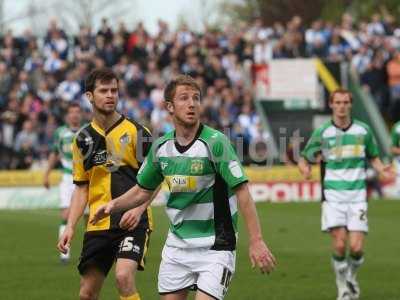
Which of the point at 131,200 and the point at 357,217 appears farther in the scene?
the point at 357,217

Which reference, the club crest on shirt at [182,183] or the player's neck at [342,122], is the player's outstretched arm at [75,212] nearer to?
the club crest on shirt at [182,183]

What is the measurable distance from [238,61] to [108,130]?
77.4 feet

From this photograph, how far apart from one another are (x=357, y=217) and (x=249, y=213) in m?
5.53

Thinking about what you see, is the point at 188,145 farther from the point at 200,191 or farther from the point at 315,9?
the point at 315,9

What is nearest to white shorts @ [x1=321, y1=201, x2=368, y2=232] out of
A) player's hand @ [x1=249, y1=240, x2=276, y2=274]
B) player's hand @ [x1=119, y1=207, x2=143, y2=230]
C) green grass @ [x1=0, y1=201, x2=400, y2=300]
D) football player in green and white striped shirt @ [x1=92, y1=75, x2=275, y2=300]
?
green grass @ [x1=0, y1=201, x2=400, y2=300]

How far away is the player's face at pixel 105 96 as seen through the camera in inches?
366

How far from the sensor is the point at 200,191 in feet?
25.5

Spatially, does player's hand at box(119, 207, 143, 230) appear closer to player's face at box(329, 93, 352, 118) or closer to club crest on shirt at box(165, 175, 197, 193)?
club crest on shirt at box(165, 175, 197, 193)

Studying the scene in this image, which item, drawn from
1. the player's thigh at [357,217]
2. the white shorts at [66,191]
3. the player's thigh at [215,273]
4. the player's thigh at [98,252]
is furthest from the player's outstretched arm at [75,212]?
the white shorts at [66,191]

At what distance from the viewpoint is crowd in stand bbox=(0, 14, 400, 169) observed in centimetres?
2883

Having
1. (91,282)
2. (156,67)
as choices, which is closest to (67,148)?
(91,282)

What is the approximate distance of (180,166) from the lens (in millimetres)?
7781

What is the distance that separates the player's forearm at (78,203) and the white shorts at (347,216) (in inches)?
164

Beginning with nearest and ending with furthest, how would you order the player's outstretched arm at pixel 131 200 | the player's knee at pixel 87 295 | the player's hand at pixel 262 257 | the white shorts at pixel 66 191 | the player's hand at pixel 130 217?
1. the player's hand at pixel 262 257
2. the player's outstretched arm at pixel 131 200
3. the player's hand at pixel 130 217
4. the player's knee at pixel 87 295
5. the white shorts at pixel 66 191
